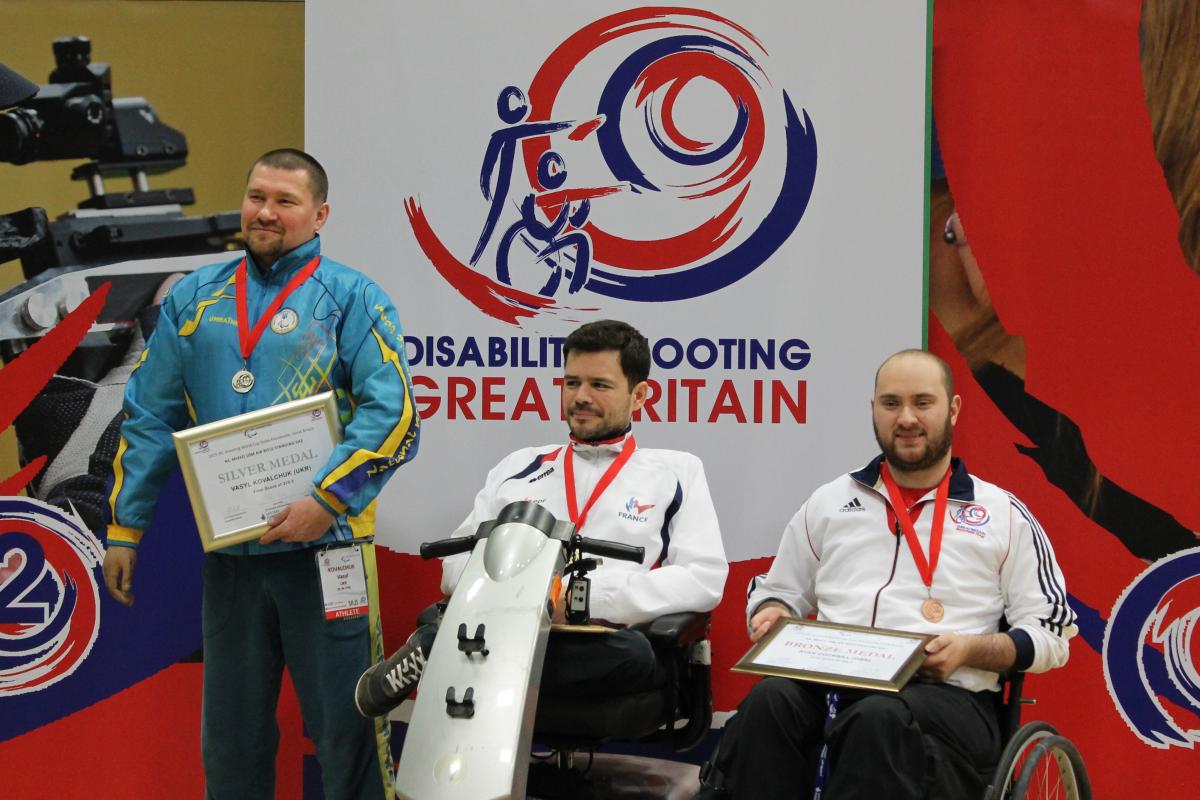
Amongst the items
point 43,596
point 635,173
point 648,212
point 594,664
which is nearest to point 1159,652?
point 594,664

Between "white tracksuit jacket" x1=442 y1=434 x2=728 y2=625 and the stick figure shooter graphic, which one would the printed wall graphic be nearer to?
"white tracksuit jacket" x1=442 y1=434 x2=728 y2=625

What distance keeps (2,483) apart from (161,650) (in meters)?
0.78

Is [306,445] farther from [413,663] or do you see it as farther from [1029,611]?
[1029,611]

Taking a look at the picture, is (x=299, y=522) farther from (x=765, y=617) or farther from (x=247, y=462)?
(x=765, y=617)

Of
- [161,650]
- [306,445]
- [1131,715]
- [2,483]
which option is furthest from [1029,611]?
[2,483]

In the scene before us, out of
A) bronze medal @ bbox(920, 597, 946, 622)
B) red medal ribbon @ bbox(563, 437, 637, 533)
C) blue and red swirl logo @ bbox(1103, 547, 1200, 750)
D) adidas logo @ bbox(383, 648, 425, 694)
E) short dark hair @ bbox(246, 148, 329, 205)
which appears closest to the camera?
adidas logo @ bbox(383, 648, 425, 694)

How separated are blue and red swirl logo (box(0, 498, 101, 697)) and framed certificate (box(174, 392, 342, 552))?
1.27 meters

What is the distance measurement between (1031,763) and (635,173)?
2.14 m

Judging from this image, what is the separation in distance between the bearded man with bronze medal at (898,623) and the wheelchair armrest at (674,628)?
0.48 feet

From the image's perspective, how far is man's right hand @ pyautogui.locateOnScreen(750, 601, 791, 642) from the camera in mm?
2879

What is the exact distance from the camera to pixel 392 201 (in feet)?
12.6

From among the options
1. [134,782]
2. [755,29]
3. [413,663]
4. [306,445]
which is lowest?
[134,782]

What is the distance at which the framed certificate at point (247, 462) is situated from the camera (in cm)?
293

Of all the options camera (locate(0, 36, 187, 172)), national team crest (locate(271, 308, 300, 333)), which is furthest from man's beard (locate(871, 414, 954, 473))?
camera (locate(0, 36, 187, 172))
